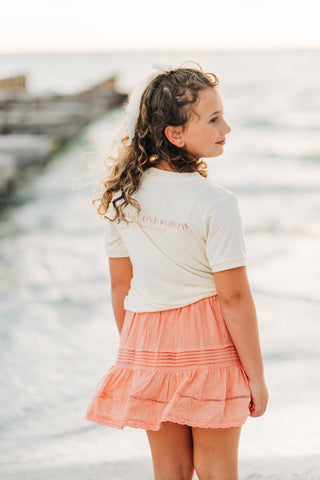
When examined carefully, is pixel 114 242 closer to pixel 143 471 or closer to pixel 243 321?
pixel 243 321

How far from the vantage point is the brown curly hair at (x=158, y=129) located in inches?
60.9

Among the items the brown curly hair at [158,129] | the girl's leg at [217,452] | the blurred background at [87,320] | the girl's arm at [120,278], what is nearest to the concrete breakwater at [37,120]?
the blurred background at [87,320]

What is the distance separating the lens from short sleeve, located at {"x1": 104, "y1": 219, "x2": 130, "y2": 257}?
5.78ft

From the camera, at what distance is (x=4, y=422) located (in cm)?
294

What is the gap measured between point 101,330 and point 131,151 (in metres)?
2.74

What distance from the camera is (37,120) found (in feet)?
44.8

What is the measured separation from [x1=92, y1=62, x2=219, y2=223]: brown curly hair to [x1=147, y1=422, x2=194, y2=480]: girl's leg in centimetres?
61

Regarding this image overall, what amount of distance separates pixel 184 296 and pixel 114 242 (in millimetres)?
312

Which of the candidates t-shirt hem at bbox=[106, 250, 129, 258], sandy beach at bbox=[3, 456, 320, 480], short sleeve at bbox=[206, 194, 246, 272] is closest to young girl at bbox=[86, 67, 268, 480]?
short sleeve at bbox=[206, 194, 246, 272]

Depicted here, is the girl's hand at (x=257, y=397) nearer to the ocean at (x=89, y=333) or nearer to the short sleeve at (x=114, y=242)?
the short sleeve at (x=114, y=242)

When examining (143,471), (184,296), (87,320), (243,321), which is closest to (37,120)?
(87,320)

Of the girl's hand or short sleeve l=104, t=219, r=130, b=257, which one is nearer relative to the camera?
the girl's hand

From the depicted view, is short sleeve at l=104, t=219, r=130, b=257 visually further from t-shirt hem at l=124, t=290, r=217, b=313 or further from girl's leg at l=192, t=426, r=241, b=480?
girl's leg at l=192, t=426, r=241, b=480

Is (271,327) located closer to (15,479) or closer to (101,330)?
(101,330)
